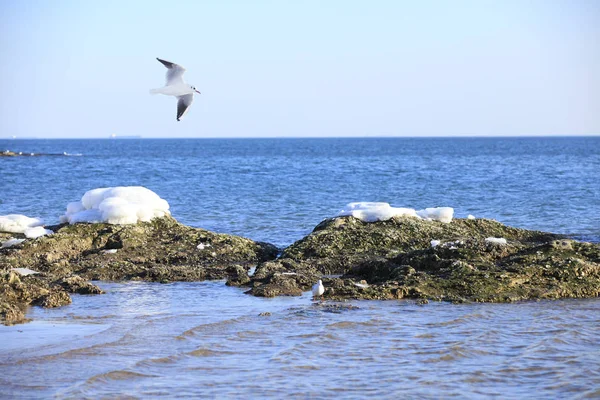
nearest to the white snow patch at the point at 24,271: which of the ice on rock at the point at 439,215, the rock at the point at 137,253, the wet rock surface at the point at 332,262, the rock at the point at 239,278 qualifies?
the wet rock surface at the point at 332,262

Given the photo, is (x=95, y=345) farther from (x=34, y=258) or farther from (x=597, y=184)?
(x=597, y=184)

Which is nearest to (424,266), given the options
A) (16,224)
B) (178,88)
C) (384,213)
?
(384,213)

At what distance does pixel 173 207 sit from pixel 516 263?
16756 mm

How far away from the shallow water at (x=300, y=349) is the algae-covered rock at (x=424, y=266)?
0.38 m

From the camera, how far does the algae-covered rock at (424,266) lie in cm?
1096

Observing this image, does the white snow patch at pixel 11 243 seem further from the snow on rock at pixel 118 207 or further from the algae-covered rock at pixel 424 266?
the algae-covered rock at pixel 424 266

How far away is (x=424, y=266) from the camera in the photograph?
1188 centimetres

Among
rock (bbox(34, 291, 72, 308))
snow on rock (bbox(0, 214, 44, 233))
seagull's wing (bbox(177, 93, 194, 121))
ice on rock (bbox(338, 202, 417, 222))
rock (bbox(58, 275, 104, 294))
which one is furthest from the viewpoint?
seagull's wing (bbox(177, 93, 194, 121))

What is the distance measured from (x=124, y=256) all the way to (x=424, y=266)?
4976 millimetres

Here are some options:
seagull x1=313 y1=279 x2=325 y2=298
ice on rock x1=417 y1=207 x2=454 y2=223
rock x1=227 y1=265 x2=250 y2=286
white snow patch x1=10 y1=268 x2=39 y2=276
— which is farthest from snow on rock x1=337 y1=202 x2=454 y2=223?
white snow patch x1=10 y1=268 x2=39 y2=276

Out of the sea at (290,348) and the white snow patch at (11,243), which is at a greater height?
the white snow patch at (11,243)

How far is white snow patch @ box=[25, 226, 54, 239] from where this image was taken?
14217 millimetres

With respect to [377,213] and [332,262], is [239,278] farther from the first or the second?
[377,213]

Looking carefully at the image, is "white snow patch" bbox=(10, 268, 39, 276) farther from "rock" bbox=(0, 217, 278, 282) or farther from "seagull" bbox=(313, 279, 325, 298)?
"seagull" bbox=(313, 279, 325, 298)
